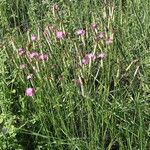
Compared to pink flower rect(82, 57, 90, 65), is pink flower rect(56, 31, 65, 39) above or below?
above

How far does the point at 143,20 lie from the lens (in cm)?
300

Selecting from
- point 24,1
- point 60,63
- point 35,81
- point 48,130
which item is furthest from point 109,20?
point 24,1

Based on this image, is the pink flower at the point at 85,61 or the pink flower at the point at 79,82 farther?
the pink flower at the point at 85,61

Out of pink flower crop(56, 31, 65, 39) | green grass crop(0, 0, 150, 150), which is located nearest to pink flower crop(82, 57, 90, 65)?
green grass crop(0, 0, 150, 150)

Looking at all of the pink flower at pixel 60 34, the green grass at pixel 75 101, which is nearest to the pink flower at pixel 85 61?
the green grass at pixel 75 101

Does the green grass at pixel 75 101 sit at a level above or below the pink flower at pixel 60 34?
below

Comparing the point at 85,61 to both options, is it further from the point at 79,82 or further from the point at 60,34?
the point at 60,34

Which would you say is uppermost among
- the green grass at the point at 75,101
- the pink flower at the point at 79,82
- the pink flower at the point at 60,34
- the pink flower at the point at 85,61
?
the pink flower at the point at 60,34

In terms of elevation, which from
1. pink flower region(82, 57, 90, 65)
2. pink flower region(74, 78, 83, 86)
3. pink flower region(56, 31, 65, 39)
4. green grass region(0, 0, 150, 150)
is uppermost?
pink flower region(56, 31, 65, 39)

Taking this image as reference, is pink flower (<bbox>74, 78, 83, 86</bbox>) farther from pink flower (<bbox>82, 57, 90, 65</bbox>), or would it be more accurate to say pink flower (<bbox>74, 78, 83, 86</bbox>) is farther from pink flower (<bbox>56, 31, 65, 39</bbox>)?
pink flower (<bbox>56, 31, 65, 39</bbox>)

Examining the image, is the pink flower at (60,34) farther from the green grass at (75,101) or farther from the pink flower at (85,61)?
the pink flower at (85,61)

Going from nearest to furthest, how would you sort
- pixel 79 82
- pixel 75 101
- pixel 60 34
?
pixel 79 82
pixel 75 101
pixel 60 34

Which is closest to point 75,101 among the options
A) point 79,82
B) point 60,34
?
point 79,82

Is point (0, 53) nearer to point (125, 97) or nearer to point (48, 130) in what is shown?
point (48, 130)
